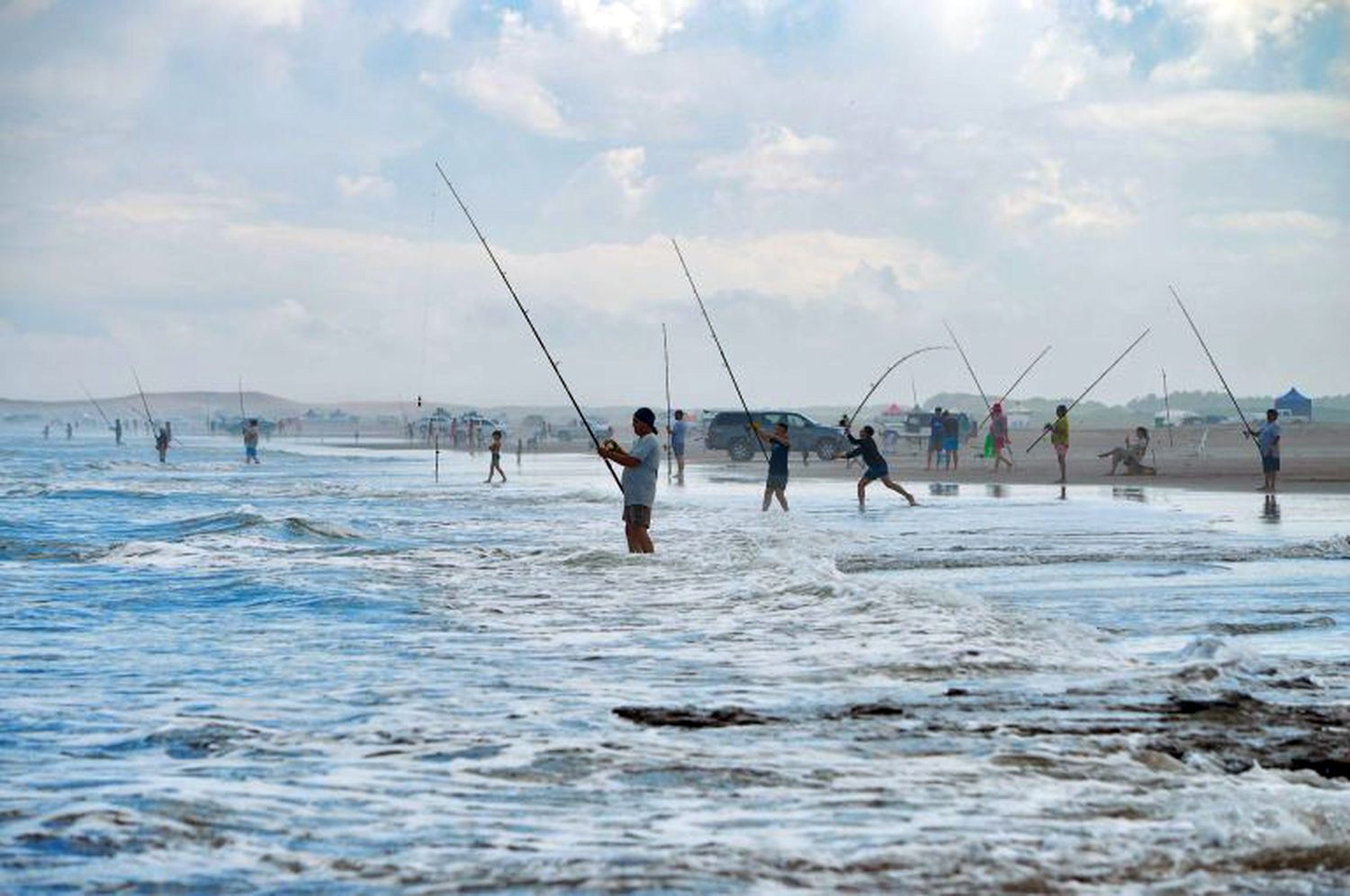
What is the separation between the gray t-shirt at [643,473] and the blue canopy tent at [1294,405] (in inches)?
2787

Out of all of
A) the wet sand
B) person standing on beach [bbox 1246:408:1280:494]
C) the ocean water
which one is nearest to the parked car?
the wet sand

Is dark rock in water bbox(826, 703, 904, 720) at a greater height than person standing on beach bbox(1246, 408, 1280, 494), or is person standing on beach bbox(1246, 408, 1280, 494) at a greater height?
person standing on beach bbox(1246, 408, 1280, 494)

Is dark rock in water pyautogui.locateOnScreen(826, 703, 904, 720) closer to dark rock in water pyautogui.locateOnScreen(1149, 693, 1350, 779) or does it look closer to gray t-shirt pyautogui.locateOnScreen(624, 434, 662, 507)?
dark rock in water pyautogui.locateOnScreen(1149, 693, 1350, 779)

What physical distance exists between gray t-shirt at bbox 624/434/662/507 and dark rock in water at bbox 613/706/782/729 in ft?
21.4

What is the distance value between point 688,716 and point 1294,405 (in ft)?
265

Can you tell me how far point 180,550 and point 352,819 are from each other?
45.5 feet

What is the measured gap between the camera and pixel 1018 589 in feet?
40.2

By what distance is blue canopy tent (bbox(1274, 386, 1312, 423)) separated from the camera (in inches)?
3155

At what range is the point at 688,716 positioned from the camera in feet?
23.1

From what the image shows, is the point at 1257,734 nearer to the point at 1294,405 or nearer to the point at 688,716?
the point at 688,716

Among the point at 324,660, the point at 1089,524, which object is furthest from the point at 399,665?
the point at 1089,524

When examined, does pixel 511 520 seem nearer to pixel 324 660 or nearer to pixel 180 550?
pixel 180 550

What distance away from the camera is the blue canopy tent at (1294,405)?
263 ft

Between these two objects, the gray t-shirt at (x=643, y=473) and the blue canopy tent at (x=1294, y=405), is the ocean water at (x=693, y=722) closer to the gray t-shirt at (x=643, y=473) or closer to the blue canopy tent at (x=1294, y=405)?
the gray t-shirt at (x=643, y=473)
